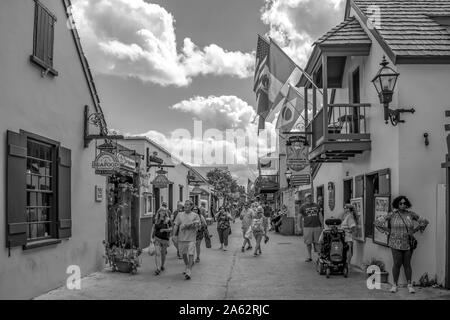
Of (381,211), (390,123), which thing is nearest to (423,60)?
(390,123)

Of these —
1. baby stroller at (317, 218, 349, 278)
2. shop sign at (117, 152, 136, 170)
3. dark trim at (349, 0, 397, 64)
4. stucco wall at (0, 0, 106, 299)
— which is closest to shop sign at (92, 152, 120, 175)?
stucco wall at (0, 0, 106, 299)

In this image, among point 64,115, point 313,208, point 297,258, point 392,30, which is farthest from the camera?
point 297,258

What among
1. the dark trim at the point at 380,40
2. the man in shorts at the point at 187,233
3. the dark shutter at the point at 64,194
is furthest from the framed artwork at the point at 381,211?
the dark shutter at the point at 64,194

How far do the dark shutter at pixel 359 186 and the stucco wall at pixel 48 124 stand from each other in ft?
19.6

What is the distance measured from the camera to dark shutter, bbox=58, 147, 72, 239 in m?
9.60

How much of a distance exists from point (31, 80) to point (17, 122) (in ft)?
2.83

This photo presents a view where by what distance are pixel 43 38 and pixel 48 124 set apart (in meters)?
1.44

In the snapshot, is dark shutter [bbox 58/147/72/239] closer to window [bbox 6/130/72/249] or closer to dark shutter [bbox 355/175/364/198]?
window [bbox 6/130/72/249]

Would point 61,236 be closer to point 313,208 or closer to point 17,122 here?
point 17,122

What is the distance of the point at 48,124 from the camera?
9188 mm

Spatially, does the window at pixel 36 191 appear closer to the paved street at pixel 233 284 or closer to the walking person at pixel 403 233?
the paved street at pixel 233 284

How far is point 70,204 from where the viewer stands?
1017 centimetres

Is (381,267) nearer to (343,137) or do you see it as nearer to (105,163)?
(343,137)

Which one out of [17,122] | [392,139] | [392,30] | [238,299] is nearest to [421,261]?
[392,139]
